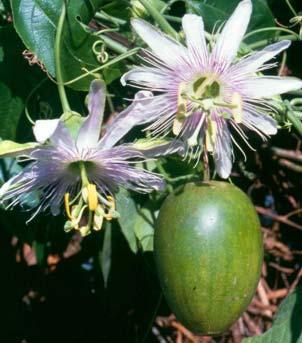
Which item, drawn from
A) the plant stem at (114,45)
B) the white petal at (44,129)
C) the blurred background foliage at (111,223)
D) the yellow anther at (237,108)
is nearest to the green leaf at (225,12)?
the blurred background foliage at (111,223)

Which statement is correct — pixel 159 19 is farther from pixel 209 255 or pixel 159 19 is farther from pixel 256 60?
pixel 209 255

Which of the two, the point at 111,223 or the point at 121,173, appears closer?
the point at 121,173

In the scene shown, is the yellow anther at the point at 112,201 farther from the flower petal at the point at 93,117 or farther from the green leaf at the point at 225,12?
the green leaf at the point at 225,12

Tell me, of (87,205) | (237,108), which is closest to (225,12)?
(237,108)

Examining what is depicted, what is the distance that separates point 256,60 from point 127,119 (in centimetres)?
19

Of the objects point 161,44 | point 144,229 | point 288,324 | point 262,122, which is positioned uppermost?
point 161,44

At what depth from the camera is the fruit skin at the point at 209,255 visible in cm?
116

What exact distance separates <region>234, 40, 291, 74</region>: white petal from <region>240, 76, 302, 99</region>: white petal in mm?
16

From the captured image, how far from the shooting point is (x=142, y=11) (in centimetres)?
138

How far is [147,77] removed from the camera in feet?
4.08

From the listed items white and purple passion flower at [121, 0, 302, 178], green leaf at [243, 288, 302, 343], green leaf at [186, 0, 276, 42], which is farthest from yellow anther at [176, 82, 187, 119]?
green leaf at [243, 288, 302, 343]

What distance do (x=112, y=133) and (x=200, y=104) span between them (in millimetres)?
125

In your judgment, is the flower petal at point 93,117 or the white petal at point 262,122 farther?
the white petal at point 262,122

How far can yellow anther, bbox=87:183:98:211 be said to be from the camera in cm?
121
